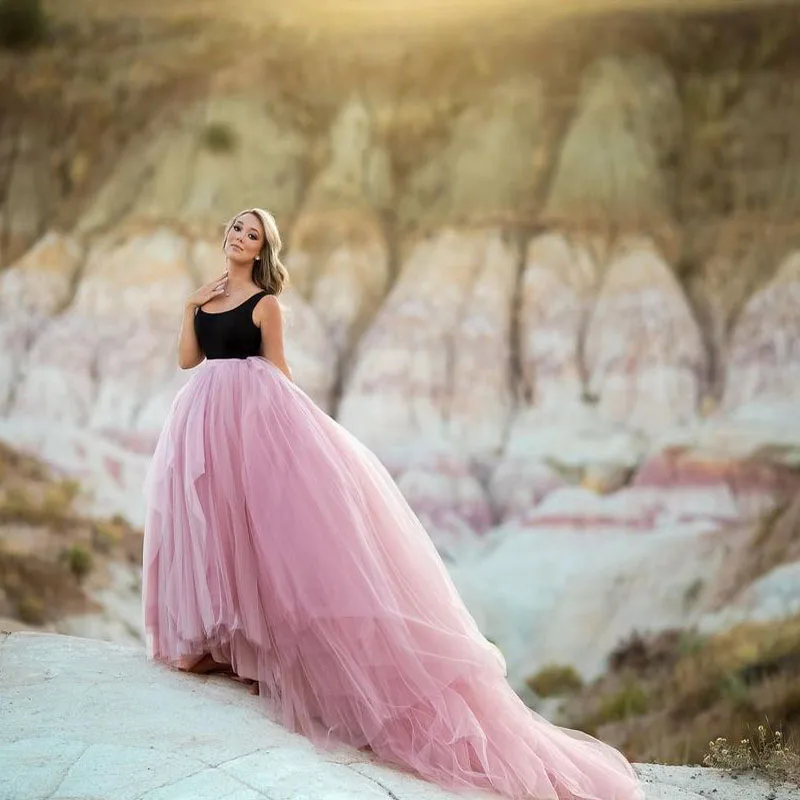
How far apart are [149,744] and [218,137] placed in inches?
437

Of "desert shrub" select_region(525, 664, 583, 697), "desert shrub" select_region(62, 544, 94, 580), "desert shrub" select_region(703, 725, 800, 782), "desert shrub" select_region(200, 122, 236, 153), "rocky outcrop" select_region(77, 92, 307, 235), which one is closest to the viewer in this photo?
"desert shrub" select_region(703, 725, 800, 782)

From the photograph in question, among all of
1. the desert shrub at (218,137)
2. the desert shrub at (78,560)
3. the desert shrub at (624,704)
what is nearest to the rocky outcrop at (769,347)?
the desert shrub at (624,704)

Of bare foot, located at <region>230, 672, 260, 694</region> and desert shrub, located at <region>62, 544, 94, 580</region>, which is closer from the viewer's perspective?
bare foot, located at <region>230, 672, 260, 694</region>

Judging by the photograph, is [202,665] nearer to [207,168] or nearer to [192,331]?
[192,331]

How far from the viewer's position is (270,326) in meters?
3.62

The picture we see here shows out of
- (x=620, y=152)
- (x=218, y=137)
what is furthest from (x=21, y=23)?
(x=620, y=152)

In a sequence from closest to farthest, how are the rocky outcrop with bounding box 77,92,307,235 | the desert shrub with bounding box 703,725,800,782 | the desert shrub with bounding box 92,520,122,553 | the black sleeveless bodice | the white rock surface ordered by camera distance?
the white rock surface → the black sleeveless bodice → the desert shrub with bounding box 703,725,800,782 → the desert shrub with bounding box 92,520,122,553 → the rocky outcrop with bounding box 77,92,307,235

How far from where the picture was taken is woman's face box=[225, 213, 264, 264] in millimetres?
3643

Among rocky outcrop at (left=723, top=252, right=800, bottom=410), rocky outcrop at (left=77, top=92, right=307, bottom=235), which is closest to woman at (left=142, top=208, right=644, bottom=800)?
rocky outcrop at (left=723, top=252, right=800, bottom=410)

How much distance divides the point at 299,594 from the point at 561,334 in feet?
30.5

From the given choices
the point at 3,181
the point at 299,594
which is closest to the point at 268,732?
the point at 299,594

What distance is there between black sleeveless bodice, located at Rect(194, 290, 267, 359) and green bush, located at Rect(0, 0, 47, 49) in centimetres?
1084

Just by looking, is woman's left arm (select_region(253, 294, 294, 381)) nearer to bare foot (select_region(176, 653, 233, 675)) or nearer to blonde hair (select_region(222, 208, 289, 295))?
blonde hair (select_region(222, 208, 289, 295))

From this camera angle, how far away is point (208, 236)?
13.0m
